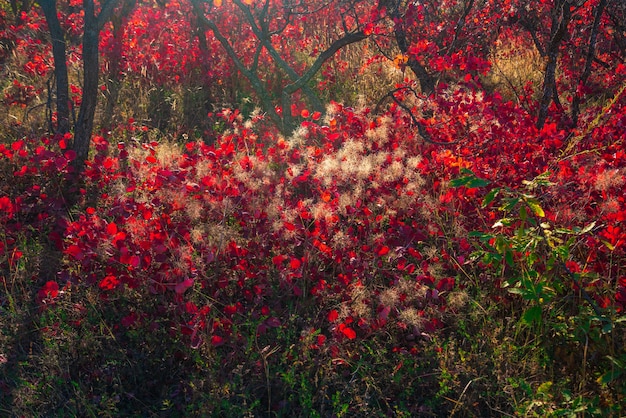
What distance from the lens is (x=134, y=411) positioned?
2.52 metres

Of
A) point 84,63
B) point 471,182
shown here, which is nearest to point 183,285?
point 471,182

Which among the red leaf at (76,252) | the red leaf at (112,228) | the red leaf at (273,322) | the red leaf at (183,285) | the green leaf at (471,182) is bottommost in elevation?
the red leaf at (273,322)

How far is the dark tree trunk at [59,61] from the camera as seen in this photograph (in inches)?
176

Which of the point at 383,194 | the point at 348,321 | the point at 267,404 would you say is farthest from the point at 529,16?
the point at 267,404

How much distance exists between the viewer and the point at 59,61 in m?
4.60

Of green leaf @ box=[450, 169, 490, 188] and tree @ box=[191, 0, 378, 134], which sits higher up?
tree @ box=[191, 0, 378, 134]

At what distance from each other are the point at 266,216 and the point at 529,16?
4974 mm

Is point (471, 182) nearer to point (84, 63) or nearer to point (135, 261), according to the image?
point (135, 261)

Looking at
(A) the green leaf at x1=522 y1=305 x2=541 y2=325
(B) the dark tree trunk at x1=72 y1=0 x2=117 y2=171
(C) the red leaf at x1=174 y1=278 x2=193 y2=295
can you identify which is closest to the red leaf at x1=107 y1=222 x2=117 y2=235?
(C) the red leaf at x1=174 y1=278 x2=193 y2=295

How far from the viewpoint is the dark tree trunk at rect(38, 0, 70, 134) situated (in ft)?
14.7

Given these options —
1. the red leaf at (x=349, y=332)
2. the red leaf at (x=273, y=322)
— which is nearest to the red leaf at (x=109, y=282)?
the red leaf at (x=273, y=322)

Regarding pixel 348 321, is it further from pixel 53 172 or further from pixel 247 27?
pixel 247 27

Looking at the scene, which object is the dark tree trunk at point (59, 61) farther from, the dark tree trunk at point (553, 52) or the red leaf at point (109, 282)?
the dark tree trunk at point (553, 52)

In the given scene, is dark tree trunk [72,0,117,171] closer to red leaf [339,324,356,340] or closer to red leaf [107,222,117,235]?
red leaf [107,222,117,235]
